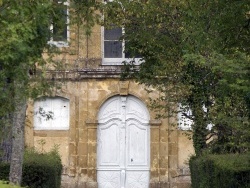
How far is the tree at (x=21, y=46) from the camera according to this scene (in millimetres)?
14953

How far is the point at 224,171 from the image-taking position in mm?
21000

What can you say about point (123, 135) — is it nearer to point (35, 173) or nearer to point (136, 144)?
point (136, 144)

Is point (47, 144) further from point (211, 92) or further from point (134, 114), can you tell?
point (211, 92)

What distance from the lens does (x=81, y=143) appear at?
126 ft

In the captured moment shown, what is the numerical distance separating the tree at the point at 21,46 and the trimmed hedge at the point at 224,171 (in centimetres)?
452

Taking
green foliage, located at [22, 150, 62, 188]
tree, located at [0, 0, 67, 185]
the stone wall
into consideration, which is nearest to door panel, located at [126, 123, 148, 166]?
the stone wall

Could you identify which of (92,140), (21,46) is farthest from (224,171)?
(92,140)

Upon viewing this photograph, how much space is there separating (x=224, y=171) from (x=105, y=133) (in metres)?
17.8

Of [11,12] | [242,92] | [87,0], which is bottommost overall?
[242,92]

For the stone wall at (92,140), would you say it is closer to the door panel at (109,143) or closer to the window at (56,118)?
the window at (56,118)

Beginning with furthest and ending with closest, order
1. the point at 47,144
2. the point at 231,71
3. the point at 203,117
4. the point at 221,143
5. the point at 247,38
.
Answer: the point at 47,144 < the point at 221,143 < the point at 203,117 < the point at 247,38 < the point at 231,71

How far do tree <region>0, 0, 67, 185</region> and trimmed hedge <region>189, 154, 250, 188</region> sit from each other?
4516 millimetres

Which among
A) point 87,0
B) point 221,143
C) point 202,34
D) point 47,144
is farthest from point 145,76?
point 47,144

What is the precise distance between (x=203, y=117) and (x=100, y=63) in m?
13.8
